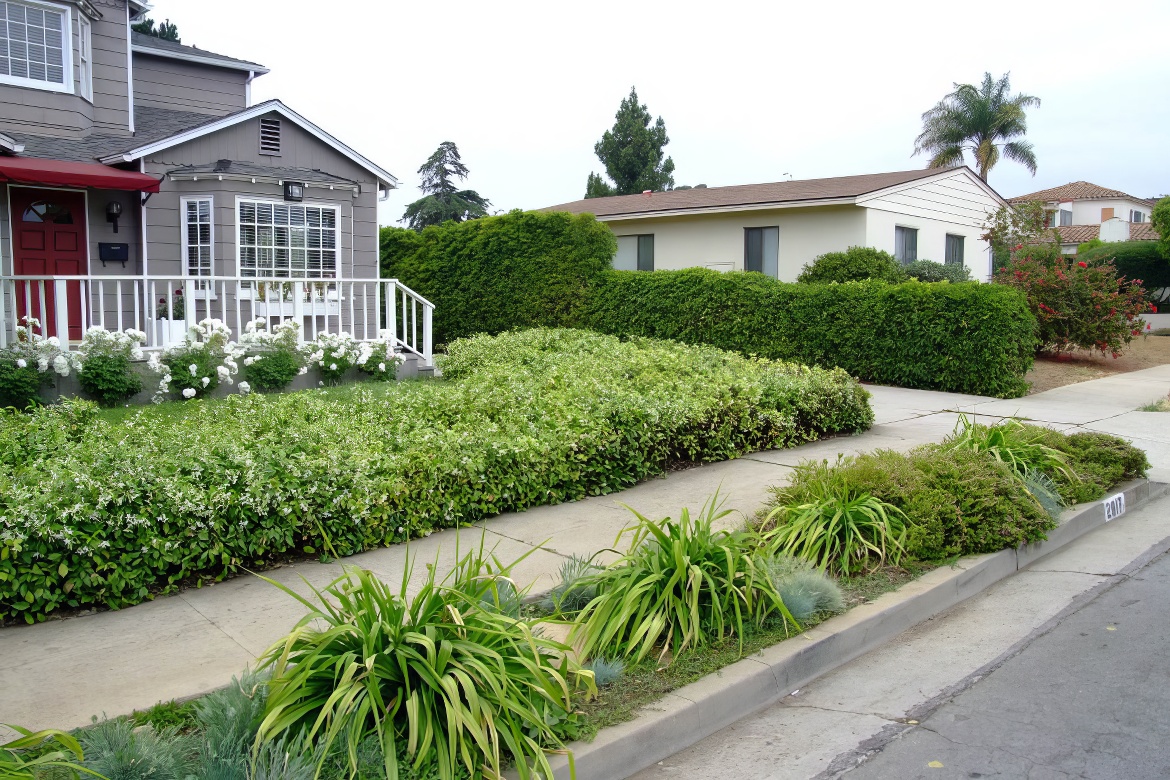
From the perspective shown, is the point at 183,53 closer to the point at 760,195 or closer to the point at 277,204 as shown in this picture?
the point at 277,204

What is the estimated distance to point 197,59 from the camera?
1723 centimetres

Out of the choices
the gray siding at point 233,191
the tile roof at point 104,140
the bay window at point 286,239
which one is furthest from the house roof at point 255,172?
the tile roof at point 104,140

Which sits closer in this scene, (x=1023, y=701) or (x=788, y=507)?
(x=1023, y=701)

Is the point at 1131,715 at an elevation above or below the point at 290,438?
below

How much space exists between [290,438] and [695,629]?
3395 mm

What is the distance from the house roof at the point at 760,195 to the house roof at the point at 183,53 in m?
7.33

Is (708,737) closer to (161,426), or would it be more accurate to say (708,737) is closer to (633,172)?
(161,426)

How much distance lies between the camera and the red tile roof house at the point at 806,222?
20609 mm

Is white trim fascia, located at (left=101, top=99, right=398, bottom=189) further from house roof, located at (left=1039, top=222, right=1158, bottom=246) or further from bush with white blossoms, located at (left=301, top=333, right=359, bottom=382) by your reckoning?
house roof, located at (left=1039, top=222, right=1158, bottom=246)

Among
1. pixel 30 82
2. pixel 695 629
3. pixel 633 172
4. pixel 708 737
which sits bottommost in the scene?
pixel 708 737

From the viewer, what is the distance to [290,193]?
578 inches

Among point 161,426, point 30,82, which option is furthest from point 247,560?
point 30,82

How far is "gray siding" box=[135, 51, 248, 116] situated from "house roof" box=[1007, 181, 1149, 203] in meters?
51.9

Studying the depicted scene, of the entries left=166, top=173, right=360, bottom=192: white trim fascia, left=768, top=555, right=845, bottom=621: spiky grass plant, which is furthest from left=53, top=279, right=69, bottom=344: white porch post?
left=768, top=555, right=845, bottom=621: spiky grass plant
